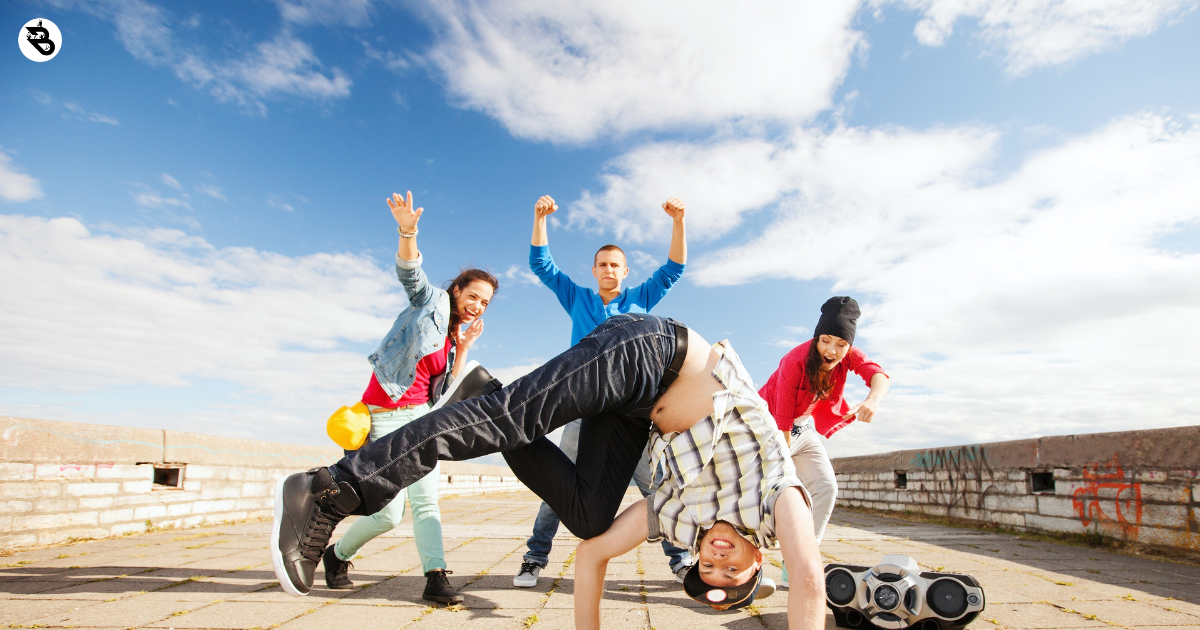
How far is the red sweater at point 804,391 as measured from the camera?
2990mm

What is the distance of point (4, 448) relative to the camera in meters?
4.04

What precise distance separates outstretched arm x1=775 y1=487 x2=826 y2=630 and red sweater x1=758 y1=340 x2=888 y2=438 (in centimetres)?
139

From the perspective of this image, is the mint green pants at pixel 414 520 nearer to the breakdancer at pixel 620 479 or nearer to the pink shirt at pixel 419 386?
the pink shirt at pixel 419 386

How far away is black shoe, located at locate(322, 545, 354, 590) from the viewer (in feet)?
9.69

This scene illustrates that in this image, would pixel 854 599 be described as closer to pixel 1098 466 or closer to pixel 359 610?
pixel 359 610

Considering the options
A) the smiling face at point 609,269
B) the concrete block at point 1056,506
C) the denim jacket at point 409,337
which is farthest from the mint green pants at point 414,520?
the concrete block at point 1056,506

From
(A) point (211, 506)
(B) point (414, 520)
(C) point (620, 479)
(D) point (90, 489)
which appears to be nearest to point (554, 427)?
(C) point (620, 479)

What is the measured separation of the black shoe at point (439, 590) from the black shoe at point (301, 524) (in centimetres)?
99

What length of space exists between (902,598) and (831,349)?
3.87 feet

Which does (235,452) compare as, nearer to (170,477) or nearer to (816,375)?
(170,477)

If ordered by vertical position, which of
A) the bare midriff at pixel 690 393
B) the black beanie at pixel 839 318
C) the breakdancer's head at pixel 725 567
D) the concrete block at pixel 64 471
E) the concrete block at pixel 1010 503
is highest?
the black beanie at pixel 839 318

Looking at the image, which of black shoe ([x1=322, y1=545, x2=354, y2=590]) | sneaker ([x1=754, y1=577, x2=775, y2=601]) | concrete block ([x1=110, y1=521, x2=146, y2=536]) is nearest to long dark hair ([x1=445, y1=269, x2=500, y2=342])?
black shoe ([x1=322, y1=545, x2=354, y2=590])

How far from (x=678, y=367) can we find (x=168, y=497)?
5723 mm

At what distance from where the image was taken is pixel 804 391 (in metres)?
2.99
